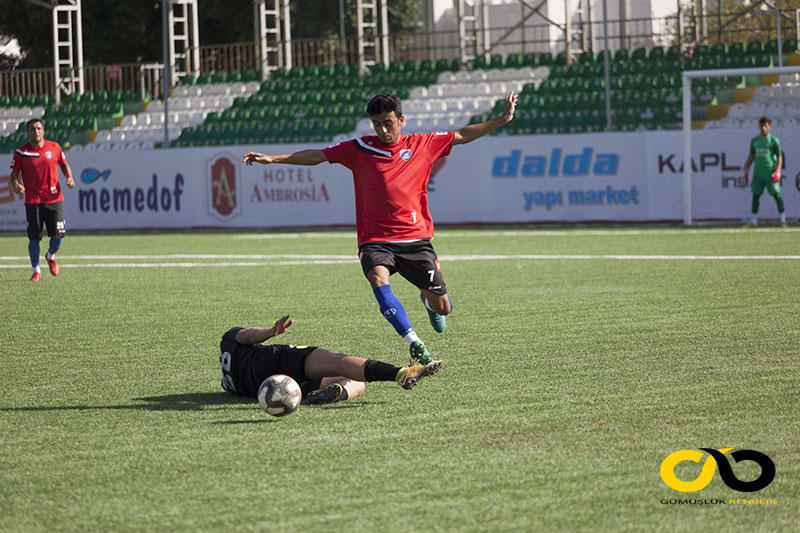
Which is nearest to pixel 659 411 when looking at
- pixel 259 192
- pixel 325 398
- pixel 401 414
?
pixel 401 414

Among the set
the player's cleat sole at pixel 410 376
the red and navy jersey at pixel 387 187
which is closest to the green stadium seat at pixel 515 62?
the red and navy jersey at pixel 387 187

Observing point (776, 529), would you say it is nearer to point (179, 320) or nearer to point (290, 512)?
point (290, 512)

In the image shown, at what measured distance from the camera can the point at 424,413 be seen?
18.9 feet

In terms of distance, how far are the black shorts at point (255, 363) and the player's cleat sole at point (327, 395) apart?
6.6 inches

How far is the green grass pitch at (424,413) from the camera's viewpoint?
406 centimetres

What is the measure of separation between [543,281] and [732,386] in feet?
21.0

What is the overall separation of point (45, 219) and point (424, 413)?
420 inches

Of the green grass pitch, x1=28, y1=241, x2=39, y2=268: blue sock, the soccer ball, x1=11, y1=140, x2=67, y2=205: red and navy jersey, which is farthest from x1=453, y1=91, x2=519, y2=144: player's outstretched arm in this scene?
x1=11, y1=140, x2=67, y2=205: red and navy jersey

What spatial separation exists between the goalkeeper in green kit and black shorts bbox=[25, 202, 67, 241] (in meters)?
12.0

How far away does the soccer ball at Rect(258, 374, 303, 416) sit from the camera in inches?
222

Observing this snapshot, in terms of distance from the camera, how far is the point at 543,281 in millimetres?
12609

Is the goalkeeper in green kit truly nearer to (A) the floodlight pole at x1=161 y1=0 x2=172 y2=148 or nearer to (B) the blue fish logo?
(A) the floodlight pole at x1=161 y1=0 x2=172 y2=148

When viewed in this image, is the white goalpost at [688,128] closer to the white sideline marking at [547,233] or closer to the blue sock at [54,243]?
the white sideline marking at [547,233]

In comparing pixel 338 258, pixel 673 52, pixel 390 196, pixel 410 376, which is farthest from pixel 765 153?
pixel 410 376
